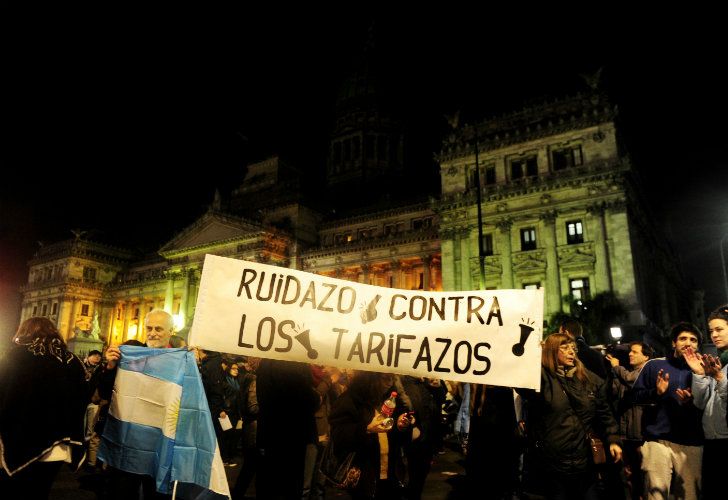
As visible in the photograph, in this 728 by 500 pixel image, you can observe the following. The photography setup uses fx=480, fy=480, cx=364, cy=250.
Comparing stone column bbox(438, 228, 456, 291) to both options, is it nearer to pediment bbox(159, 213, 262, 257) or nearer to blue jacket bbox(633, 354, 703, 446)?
pediment bbox(159, 213, 262, 257)

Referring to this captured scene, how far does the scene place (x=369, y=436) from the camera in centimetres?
520

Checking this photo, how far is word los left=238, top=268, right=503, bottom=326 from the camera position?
17.3 ft

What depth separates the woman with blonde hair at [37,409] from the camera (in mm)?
4367

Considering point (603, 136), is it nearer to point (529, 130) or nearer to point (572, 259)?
point (529, 130)

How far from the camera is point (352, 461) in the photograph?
5.01 m

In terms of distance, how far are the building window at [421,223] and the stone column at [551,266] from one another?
12.3 m

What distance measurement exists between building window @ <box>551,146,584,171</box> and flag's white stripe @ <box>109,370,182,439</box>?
3205cm

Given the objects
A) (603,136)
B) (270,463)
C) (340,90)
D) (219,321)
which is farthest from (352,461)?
(340,90)

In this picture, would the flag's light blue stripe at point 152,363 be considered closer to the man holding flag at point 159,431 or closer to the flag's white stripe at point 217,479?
the man holding flag at point 159,431

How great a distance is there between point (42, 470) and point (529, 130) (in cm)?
3428

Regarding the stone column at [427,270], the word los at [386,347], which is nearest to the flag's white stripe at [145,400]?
the word los at [386,347]

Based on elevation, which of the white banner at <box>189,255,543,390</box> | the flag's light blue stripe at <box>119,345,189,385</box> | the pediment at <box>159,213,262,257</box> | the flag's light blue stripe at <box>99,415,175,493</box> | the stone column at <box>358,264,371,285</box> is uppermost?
the pediment at <box>159,213,262,257</box>

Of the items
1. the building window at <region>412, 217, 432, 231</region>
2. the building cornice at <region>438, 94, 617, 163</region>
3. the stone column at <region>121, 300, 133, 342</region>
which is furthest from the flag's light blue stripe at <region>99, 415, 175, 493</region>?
the stone column at <region>121, 300, 133, 342</region>

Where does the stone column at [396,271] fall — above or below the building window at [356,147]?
below
